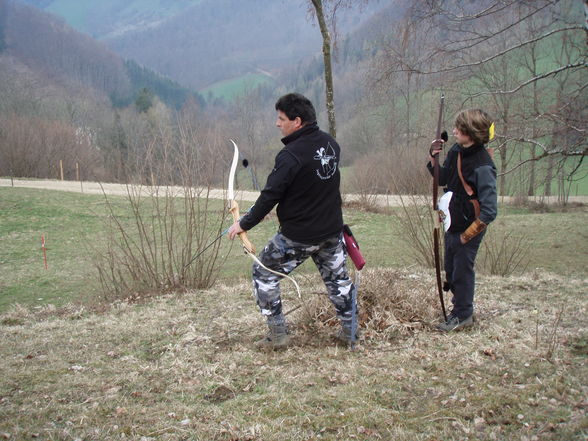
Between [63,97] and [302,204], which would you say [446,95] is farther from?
[63,97]

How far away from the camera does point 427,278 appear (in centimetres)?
735

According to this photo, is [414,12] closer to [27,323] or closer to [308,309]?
[308,309]

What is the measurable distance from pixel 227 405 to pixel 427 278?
4273 mm

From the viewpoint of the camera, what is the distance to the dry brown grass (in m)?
3.40

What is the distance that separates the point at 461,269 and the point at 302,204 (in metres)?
1.60

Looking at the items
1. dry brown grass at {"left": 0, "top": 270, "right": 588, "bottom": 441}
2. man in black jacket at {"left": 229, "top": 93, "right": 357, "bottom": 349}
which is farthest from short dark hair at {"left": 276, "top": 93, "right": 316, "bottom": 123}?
dry brown grass at {"left": 0, "top": 270, "right": 588, "bottom": 441}

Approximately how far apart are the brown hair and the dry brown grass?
5.56 feet

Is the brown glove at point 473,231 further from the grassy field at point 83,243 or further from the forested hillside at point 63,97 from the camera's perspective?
the forested hillside at point 63,97

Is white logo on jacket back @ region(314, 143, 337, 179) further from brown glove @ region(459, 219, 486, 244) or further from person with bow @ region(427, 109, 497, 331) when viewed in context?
brown glove @ region(459, 219, 486, 244)

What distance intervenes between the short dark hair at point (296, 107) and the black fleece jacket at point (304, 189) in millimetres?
80

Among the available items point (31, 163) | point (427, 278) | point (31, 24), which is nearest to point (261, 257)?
point (427, 278)

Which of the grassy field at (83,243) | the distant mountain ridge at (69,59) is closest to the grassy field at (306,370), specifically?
the grassy field at (83,243)

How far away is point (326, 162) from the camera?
424 cm

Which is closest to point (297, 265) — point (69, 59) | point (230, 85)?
point (69, 59)
